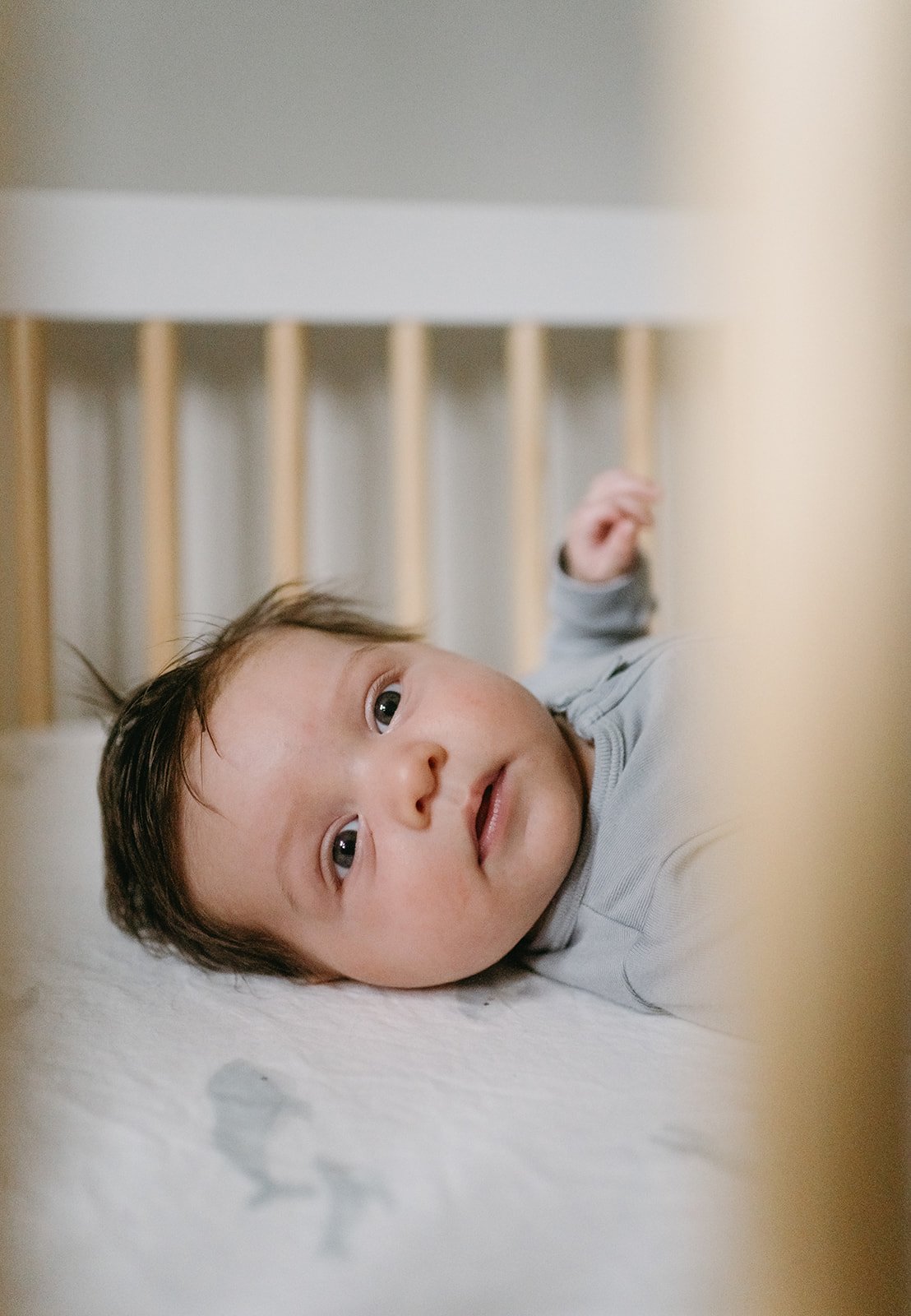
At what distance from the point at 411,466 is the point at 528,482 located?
120 mm

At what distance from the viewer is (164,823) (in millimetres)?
584

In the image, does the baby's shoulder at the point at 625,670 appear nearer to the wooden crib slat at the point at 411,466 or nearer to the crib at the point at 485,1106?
the crib at the point at 485,1106

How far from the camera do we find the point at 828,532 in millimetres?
196

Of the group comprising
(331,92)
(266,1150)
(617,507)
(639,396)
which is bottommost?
(266,1150)

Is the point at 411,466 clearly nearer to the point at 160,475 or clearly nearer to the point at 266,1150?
the point at 160,475

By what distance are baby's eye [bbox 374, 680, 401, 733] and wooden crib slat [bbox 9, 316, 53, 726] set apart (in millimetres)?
587

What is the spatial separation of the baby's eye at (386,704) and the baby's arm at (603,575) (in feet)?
1.08

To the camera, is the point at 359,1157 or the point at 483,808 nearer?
the point at 359,1157

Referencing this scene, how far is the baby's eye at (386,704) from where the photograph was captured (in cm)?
59

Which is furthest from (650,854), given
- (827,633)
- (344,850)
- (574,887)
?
(827,633)

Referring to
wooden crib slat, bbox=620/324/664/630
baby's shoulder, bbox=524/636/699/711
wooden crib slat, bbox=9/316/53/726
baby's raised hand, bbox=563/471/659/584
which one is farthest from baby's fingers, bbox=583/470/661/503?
wooden crib slat, bbox=9/316/53/726

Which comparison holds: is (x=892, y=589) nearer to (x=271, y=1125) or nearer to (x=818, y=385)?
(x=818, y=385)

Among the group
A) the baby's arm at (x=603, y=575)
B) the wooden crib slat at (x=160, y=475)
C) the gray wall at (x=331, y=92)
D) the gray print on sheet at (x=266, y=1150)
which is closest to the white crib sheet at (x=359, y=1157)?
the gray print on sheet at (x=266, y=1150)

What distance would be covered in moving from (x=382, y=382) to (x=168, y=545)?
0.36 metres
